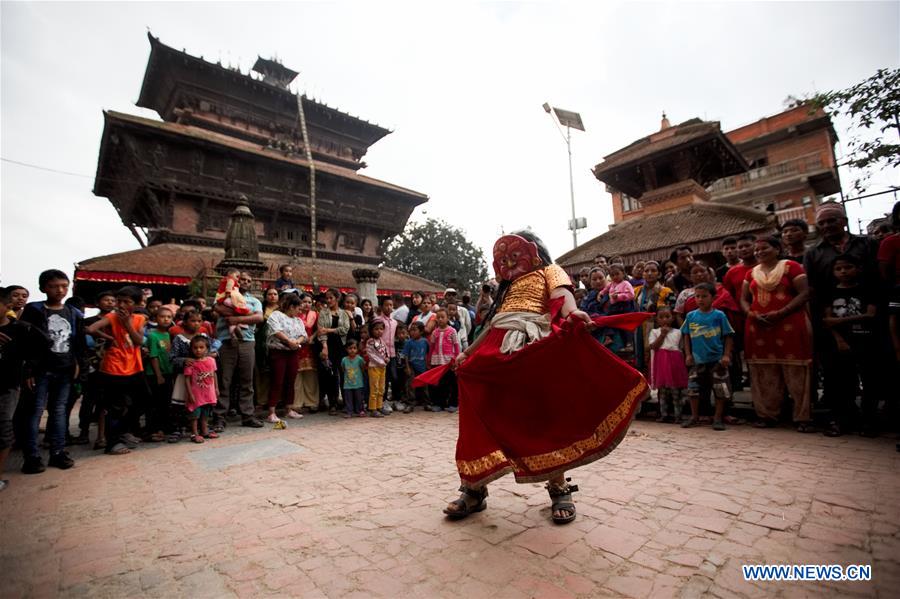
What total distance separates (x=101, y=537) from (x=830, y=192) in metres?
36.1

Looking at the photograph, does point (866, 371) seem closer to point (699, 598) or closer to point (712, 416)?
point (712, 416)

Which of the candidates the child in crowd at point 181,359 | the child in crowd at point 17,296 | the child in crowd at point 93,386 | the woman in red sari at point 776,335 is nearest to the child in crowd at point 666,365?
the woman in red sari at point 776,335

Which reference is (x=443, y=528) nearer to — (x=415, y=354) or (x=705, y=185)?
(x=415, y=354)

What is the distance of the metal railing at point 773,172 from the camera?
2437 centimetres

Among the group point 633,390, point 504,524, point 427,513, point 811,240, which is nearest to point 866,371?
point 633,390

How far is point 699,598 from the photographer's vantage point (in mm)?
1671

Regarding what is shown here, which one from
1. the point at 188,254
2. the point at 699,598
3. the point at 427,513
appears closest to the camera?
the point at 699,598

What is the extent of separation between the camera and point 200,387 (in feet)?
16.3

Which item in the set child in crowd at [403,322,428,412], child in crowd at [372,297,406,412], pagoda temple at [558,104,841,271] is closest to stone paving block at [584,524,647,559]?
child in crowd at [372,297,406,412]

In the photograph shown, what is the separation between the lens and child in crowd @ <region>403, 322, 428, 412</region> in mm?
7137

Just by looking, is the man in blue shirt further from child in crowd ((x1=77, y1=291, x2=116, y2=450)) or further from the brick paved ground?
the brick paved ground

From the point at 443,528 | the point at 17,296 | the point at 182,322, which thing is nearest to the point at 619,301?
the point at 443,528

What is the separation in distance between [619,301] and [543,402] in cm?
345

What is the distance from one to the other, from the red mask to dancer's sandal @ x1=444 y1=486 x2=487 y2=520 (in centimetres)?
144
